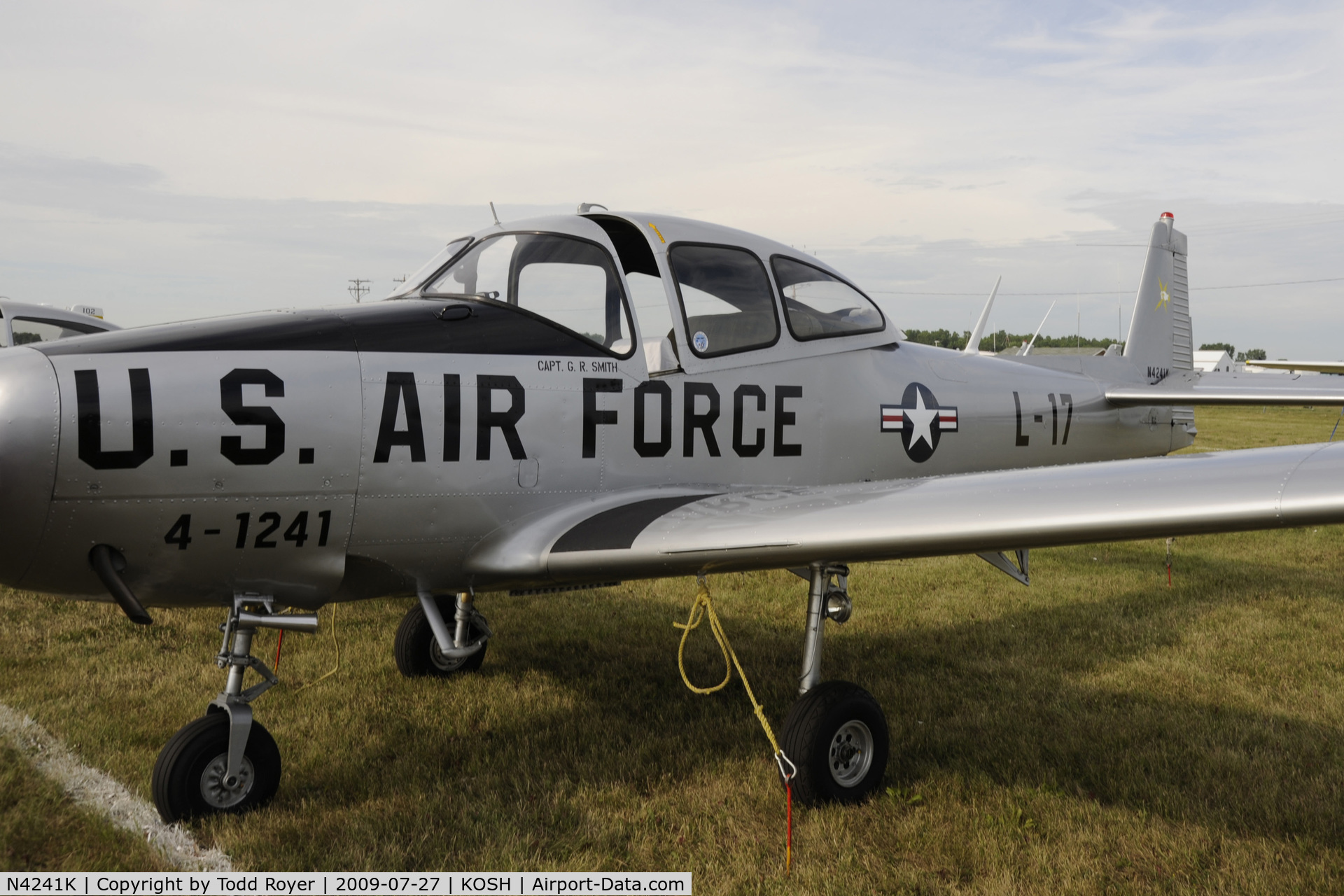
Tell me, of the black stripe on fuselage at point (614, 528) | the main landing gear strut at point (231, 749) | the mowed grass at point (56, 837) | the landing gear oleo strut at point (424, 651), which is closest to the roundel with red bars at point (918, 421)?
the black stripe on fuselage at point (614, 528)

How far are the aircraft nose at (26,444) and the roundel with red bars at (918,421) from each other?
157 inches

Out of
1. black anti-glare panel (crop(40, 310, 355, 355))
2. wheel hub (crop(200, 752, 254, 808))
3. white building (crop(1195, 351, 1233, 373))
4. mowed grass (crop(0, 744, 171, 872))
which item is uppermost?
black anti-glare panel (crop(40, 310, 355, 355))

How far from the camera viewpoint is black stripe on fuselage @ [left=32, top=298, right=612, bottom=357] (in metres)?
3.38

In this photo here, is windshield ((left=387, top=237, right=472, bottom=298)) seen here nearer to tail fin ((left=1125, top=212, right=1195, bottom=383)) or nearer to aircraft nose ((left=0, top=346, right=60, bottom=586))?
aircraft nose ((left=0, top=346, right=60, bottom=586))

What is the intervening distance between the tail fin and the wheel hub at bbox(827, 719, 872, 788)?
5620mm

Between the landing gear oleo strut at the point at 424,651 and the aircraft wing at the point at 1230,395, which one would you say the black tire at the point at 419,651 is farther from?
the aircraft wing at the point at 1230,395

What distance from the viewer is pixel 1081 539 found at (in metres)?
3.18

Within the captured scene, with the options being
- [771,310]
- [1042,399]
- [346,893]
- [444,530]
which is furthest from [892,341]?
[346,893]

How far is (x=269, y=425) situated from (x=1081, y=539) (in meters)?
2.94

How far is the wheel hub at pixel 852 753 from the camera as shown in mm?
4160

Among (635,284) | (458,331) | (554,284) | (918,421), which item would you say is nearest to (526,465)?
(458,331)

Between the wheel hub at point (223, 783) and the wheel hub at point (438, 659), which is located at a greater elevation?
the wheel hub at point (223, 783)

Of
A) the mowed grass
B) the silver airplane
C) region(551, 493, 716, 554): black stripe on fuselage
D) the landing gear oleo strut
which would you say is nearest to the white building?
the silver airplane

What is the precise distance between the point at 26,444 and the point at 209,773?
1558 millimetres
